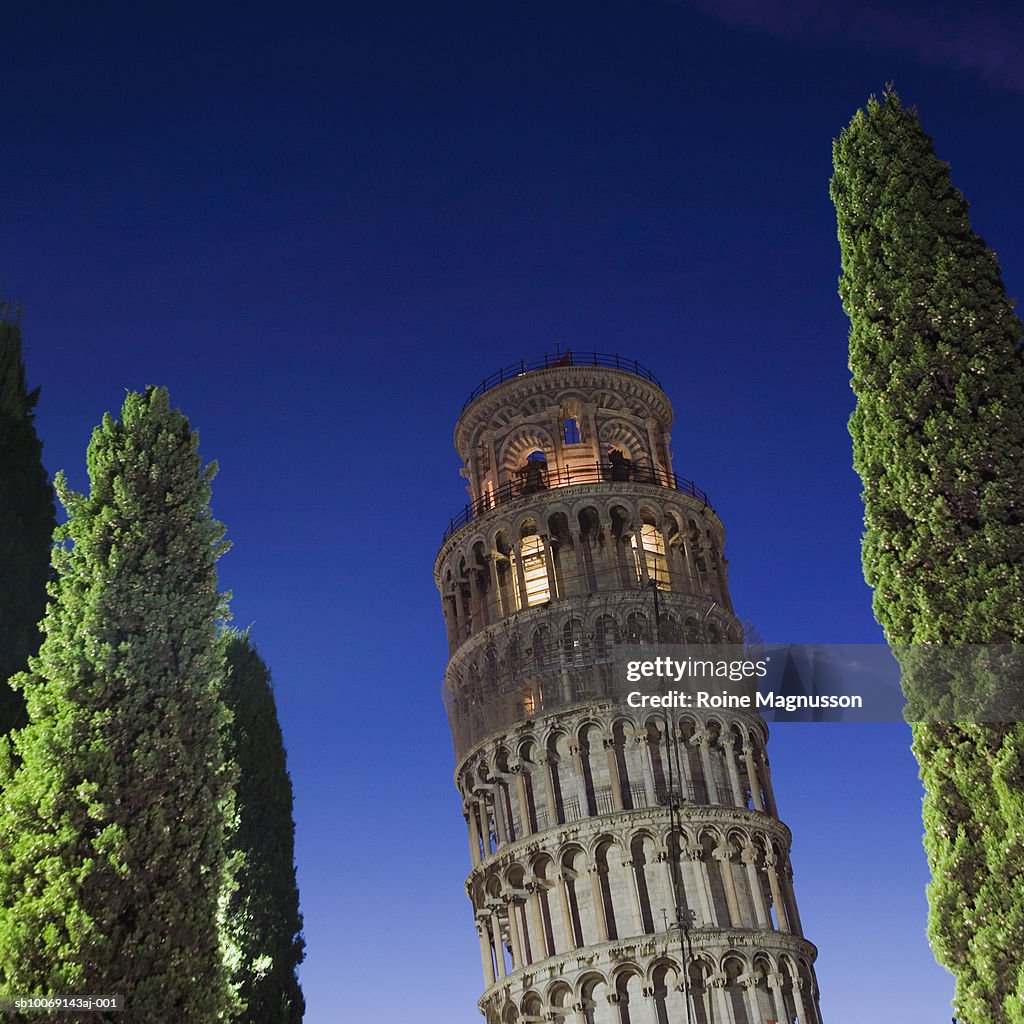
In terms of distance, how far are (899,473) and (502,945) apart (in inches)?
1448

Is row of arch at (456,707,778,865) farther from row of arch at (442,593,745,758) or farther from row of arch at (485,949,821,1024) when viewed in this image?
row of arch at (485,949,821,1024)

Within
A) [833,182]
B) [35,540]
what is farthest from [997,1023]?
[35,540]

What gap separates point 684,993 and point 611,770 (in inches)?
347

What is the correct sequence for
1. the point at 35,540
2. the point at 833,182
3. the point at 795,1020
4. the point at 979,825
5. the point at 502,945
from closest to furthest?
the point at 979,825 → the point at 833,182 → the point at 35,540 → the point at 795,1020 → the point at 502,945

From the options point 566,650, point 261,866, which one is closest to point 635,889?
point 566,650

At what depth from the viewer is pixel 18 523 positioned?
23797mm

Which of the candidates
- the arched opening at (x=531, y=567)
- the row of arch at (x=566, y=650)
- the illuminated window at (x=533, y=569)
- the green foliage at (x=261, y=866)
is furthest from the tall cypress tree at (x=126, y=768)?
the illuminated window at (x=533, y=569)

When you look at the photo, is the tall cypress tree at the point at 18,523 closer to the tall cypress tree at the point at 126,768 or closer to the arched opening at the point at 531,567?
the tall cypress tree at the point at 126,768

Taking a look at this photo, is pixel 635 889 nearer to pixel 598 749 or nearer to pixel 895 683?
pixel 598 749

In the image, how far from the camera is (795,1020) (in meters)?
45.6

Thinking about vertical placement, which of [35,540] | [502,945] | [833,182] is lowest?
[502,945]

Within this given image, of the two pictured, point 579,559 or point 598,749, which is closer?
point 598,749

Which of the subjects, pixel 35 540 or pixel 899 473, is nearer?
pixel 899 473

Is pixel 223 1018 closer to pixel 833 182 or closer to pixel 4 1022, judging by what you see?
pixel 4 1022
